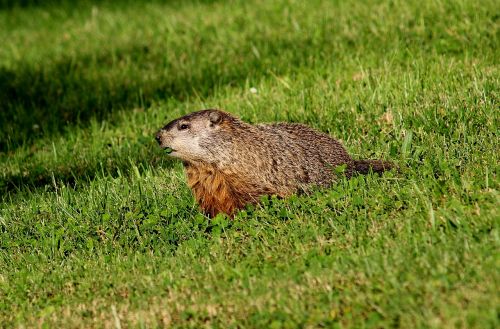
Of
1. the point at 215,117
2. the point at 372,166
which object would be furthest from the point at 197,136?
the point at 372,166

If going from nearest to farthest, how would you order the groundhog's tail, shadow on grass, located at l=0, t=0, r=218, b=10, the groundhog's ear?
the groundhog's tail < the groundhog's ear < shadow on grass, located at l=0, t=0, r=218, b=10

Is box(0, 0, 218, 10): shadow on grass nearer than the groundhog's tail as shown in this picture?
No

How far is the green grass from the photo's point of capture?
174 inches

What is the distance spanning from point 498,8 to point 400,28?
3.52 feet

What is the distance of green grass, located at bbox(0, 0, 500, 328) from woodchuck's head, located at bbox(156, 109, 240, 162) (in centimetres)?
38

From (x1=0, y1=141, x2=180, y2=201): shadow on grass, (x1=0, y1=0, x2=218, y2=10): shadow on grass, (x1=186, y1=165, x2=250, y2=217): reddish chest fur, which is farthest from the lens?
(x1=0, y1=0, x2=218, y2=10): shadow on grass

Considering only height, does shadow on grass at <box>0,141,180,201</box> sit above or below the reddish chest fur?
below

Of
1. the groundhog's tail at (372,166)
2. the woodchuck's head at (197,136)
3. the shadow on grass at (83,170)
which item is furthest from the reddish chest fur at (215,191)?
the shadow on grass at (83,170)

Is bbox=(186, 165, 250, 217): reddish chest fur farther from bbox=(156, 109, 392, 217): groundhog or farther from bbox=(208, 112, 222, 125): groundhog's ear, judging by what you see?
bbox=(208, 112, 222, 125): groundhog's ear

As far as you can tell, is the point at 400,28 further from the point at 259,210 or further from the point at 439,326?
the point at 439,326

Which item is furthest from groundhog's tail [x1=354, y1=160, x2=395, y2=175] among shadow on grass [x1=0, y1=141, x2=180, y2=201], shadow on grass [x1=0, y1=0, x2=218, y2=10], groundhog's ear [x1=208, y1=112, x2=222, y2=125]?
shadow on grass [x1=0, y1=0, x2=218, y2=10]

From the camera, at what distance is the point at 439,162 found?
564 centimetres

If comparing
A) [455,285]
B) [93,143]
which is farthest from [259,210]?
[93,143]

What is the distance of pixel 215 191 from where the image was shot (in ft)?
19.6
